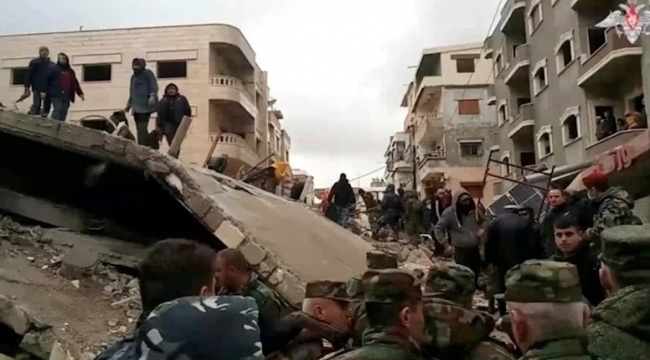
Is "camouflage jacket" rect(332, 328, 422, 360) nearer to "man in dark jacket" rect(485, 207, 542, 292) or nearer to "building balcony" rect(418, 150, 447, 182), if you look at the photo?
"man in dark jacket" rect(485, 207, 542, 292)

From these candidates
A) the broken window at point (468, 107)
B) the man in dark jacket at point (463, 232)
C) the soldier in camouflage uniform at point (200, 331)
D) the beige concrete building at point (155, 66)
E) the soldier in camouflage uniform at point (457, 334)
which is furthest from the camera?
the broken window at point (468, 107)

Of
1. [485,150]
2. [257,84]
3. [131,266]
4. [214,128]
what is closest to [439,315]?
[131,266]

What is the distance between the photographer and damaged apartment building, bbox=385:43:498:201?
1467 inches

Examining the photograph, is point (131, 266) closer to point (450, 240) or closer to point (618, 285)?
point (450, 240)

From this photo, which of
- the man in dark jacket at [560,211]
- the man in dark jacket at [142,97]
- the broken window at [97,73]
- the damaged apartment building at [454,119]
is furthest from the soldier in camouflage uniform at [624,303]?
the damaged apartment building at [454,119]

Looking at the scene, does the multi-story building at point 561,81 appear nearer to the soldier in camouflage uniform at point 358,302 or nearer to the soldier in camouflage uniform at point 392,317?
the soldier in camouflage uniform at point 358,302

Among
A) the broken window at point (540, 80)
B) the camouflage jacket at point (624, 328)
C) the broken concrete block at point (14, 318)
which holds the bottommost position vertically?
the broken concrete block at point (14, 318)

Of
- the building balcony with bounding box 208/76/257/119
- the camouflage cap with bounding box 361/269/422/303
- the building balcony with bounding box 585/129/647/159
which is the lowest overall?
the camouflage cap with bounding box 361/269/422/303

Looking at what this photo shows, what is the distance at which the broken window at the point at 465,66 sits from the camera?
4272cm

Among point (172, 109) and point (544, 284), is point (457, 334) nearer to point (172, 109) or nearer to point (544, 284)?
point (544, 284)

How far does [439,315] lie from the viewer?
270 cm

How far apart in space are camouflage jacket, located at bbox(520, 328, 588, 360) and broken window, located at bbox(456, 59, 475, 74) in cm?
4182

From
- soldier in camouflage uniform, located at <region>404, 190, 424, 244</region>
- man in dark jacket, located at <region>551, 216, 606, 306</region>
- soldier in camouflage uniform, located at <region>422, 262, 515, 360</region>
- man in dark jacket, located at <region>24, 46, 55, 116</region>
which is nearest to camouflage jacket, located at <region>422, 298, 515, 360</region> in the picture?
soldier in camouflage uniform, located at <region>422, 262, 515, 360</region>

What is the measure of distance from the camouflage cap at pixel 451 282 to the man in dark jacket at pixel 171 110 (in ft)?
24.1
